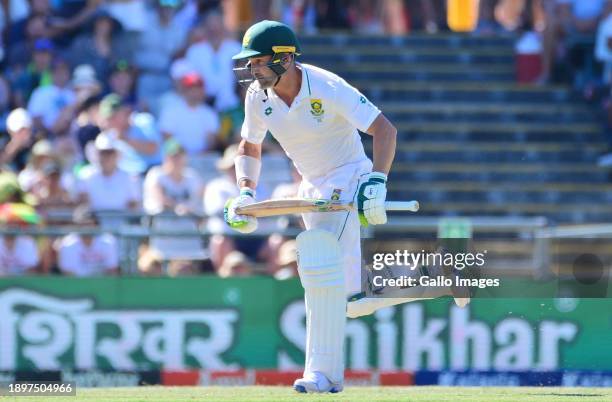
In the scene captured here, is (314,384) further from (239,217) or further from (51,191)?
(51,191)

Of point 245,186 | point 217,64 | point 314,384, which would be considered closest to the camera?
point 314,384

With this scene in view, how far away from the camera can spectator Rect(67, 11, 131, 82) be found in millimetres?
15438

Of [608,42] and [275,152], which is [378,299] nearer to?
[275,152]

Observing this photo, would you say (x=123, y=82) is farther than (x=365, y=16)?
No

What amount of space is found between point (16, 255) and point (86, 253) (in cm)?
62

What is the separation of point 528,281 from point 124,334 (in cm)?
354

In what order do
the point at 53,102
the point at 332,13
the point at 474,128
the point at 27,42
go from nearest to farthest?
the point at 53,102, the point at 27,42, the point at 474,128, the point at 332,13

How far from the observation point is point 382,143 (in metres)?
8.10

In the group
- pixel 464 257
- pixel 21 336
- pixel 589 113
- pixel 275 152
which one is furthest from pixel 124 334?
pixel 589 113

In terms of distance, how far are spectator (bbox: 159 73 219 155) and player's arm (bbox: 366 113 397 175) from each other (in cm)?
670

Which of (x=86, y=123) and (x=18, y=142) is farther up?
(x=86, y=123)

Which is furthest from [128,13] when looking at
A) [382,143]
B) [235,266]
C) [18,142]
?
[382,143]

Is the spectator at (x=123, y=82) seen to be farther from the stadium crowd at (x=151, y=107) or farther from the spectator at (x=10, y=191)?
the spectator at (x=10, y=191)

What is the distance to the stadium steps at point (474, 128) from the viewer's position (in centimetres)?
1556
